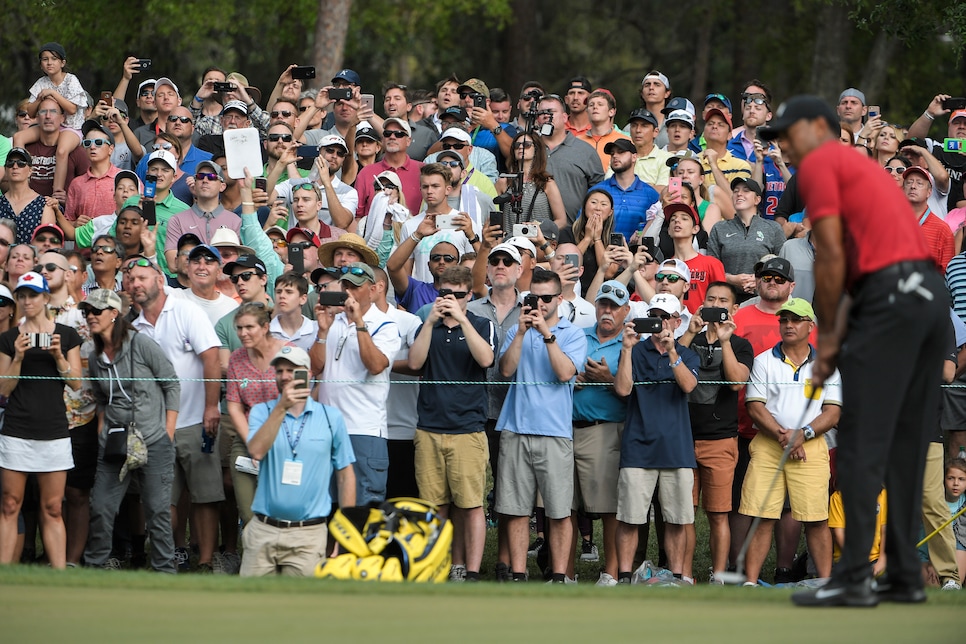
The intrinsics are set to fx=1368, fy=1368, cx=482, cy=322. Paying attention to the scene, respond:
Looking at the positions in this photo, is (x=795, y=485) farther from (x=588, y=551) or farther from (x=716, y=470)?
(x=588, y=551)

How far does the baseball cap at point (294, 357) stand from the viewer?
9273mm

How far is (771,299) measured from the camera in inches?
443

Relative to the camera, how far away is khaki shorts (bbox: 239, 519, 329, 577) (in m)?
9.16

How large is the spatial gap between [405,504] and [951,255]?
659 cm

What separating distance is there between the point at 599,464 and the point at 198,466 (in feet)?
10.2

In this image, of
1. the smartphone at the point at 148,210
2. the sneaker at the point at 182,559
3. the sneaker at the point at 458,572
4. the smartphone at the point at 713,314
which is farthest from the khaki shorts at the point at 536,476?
the smartphone at the point at 148,210

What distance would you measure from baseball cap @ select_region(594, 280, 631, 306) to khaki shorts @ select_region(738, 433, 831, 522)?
159 centimetres

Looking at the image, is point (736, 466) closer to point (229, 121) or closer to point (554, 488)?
point (554, 488)

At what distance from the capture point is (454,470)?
33.7 ft

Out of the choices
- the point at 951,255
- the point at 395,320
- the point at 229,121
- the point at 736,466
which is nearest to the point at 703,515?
the point at 736,466

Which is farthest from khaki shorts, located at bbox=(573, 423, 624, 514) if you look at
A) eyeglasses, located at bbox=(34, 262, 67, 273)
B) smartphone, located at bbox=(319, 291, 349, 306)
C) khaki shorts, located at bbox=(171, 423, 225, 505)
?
eyeglasses, located at bbox=(34, 262, 67, 273)

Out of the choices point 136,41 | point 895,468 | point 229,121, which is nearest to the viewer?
point 895,468

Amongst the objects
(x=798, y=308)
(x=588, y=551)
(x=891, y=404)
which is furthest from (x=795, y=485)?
(x=891, y=404)

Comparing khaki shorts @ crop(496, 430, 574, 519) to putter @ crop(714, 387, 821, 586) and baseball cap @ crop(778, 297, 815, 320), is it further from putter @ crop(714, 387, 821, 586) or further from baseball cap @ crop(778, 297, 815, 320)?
baseball cap @ crop(778, 297, 815, 320)
